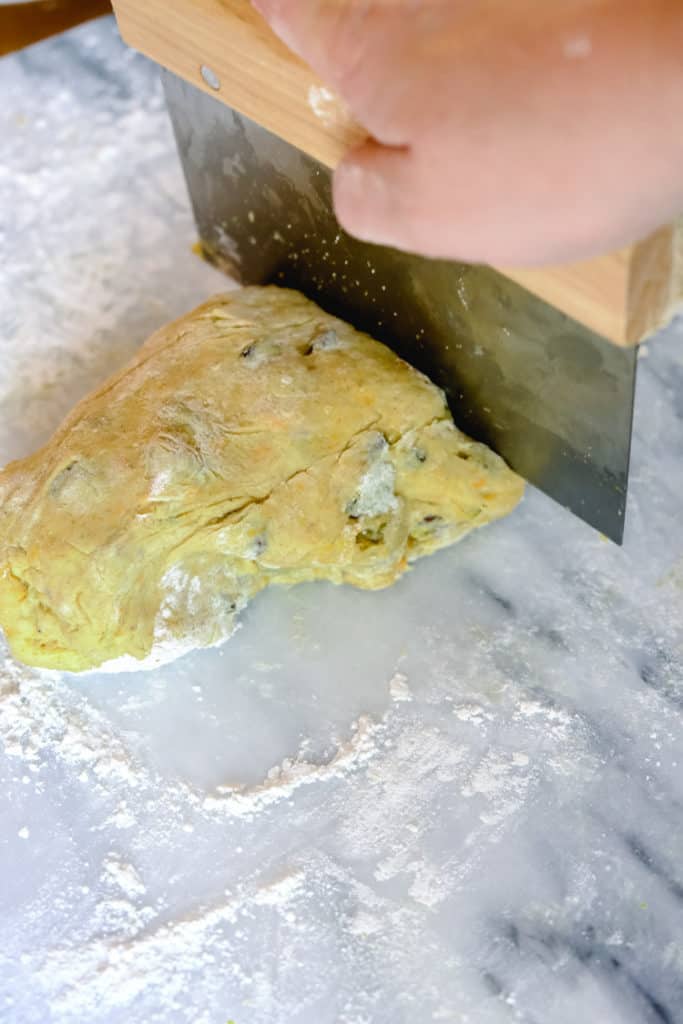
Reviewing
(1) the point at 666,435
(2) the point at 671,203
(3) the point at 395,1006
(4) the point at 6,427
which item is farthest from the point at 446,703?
(4) the point at 6,427

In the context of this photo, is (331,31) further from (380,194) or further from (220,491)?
(220,491)

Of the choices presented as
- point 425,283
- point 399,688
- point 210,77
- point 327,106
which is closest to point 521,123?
point 327,106

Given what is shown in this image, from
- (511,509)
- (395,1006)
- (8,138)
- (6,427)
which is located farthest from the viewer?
(8,138)

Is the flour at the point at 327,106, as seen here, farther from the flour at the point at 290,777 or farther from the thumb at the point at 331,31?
the flour at the point at 290,777

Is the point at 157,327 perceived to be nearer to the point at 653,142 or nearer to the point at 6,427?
the point at 6,427

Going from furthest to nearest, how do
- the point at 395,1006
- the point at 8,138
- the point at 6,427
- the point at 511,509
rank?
1. the point at 8,138
2. the point at 6,427
3. the point at 511,509
4. the point at 395,1006

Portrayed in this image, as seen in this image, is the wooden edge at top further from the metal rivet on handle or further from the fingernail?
the metal rivet on handle

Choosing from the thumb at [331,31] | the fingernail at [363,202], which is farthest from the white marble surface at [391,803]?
the thumb at [331,31]
